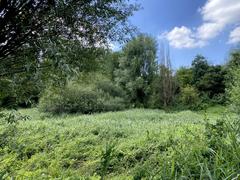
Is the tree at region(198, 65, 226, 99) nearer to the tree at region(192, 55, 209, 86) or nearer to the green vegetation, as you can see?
the tree at region(192, 55, 209, 86)

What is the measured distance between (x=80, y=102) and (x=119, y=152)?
38.3 feet

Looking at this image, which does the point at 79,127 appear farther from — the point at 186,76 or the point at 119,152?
the point at 186,76

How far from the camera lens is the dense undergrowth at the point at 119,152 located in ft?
8.37

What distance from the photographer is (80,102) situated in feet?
58.6

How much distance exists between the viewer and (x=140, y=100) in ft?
81.7

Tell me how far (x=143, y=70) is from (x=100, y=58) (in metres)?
21.9

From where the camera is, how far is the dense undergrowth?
2551mm

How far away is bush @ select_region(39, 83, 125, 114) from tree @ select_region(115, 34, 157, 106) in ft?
15.5

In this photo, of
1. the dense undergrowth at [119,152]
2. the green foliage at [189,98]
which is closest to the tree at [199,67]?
the green foliage at [189,98]

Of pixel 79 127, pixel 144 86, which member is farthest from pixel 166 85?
pixel 79 127

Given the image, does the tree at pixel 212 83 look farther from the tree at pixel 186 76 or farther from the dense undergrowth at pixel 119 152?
the dense undergrowth at pixel 119 152

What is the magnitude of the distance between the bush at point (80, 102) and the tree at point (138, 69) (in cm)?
471

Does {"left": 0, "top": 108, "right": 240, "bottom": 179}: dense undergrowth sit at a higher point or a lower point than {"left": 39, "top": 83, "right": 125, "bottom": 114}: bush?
lower

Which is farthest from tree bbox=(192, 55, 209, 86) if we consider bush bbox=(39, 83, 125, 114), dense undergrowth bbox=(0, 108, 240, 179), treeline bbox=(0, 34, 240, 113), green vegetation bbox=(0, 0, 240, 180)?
dense undergrowth bbox=(0, 108, 240, 179)
